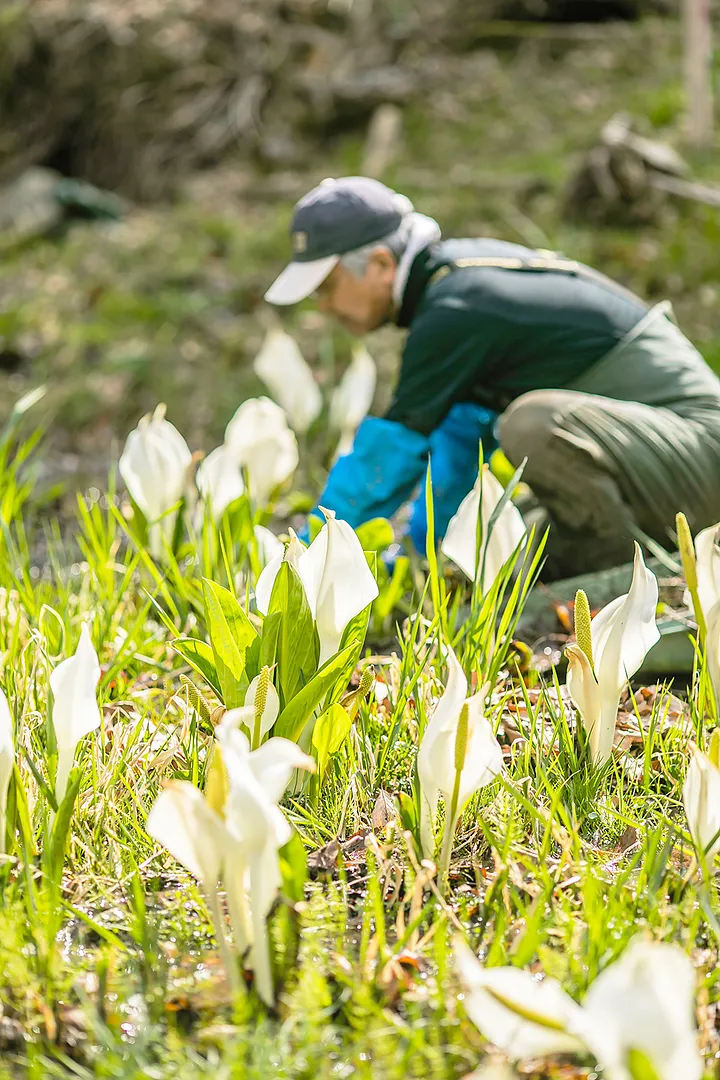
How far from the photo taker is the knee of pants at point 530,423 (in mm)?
2064

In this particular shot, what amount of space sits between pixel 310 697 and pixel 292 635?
90 millimetres

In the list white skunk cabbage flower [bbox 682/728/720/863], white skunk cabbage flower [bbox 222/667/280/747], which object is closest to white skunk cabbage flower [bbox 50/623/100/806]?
white skunk cabbage flower [bbox 222/667/280/747]

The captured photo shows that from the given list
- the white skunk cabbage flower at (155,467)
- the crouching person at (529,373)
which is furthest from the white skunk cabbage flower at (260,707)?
the crouching person at (529,373)

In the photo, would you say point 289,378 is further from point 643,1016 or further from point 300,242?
point 643,1016

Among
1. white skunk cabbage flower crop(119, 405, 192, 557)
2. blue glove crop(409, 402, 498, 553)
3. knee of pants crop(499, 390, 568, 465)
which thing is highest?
white skunk cabbage flower crop(119, 405, 192, 557)

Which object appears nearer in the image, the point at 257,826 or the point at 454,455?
the point at 257,826

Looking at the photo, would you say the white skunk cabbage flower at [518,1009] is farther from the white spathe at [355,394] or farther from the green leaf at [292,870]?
the white spathe at [355,394]

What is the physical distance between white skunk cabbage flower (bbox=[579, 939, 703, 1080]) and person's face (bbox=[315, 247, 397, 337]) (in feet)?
5.78

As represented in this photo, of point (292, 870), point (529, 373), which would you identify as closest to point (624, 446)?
point (529, 373)

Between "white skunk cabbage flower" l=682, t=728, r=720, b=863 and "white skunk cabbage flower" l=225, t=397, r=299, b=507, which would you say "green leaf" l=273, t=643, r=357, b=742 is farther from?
"white skunk cabbage flower" l=225, t=397, r=299, b=507

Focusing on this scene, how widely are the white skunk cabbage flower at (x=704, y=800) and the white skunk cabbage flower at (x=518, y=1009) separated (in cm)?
32

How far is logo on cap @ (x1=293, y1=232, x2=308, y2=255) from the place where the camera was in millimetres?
2271

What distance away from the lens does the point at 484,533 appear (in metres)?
1.60

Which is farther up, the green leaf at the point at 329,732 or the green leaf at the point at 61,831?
the green leaf at the point at 61,831
